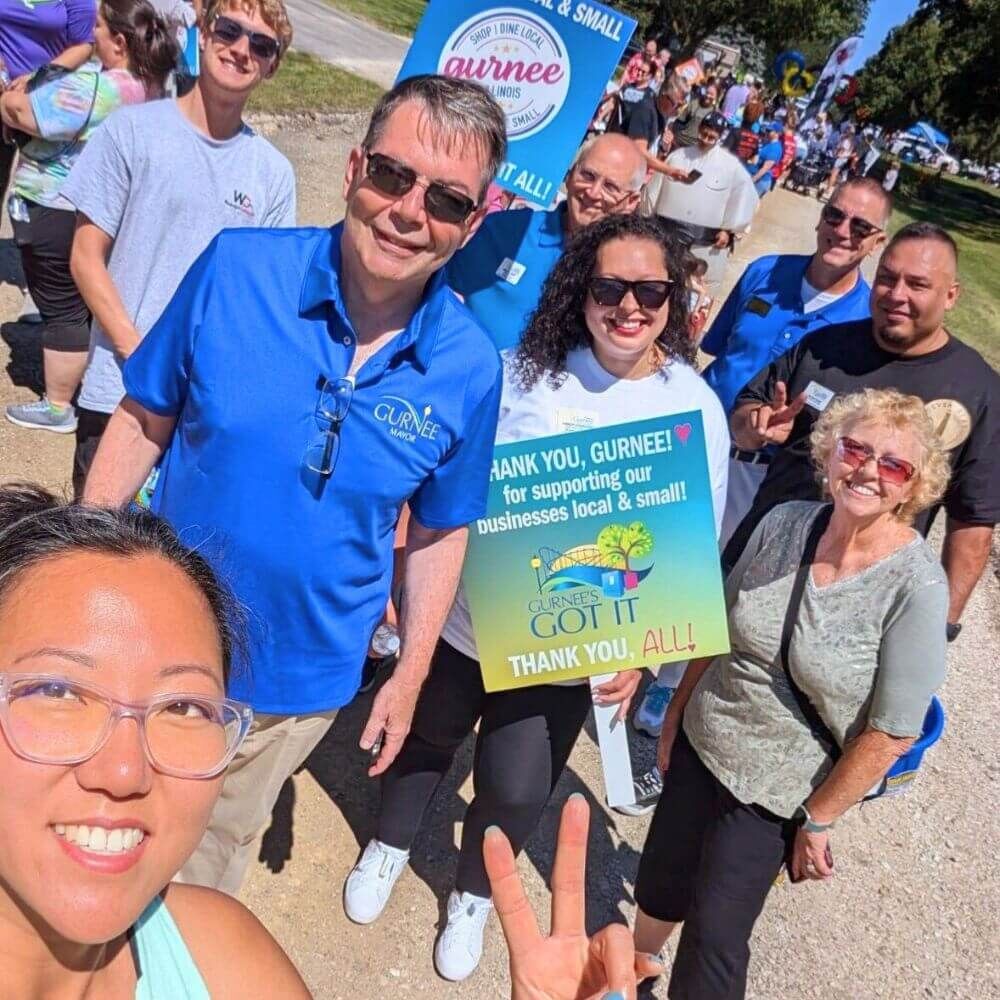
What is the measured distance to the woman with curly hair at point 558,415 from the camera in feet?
8.26

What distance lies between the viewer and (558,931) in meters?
1.41

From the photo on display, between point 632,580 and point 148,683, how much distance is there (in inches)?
63.3

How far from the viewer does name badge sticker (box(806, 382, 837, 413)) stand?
3152 mm

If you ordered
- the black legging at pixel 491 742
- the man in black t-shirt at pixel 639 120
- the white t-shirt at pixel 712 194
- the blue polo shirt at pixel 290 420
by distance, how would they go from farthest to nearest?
the man in black t-shirt at pixel 639 120, the white t-shirt at pixel 712 194, the black legging at pixel 491 742, the blue polo shirt at pixel 290 420

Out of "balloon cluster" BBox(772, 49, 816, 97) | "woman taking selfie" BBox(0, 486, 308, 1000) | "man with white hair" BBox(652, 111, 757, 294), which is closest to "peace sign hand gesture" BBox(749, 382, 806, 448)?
"woman taking selfie" BBox(0, 486, 308, 1000)

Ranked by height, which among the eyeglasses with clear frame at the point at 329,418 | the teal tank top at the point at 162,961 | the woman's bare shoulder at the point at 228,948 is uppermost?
the eyeglasses with clear frame at the point at 329,418

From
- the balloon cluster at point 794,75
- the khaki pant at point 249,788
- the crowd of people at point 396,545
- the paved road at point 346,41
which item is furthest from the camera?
the balloon cluster at point 794,75

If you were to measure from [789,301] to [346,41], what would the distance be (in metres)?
16.0

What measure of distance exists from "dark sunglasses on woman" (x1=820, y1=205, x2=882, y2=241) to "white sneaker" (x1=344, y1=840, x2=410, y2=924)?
2.99m

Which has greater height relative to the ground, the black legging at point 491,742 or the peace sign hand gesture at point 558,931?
the peace sign hand gesture at point 558,931

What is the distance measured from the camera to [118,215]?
276 cm

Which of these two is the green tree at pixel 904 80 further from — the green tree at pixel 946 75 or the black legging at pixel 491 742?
the black legging at pixel 491 742

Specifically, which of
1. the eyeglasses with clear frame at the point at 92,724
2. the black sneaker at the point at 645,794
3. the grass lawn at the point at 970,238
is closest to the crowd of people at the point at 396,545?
the eyeglasses with clear frame at the point at 92,724

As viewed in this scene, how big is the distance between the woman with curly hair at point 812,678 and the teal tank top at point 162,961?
1492 mm
